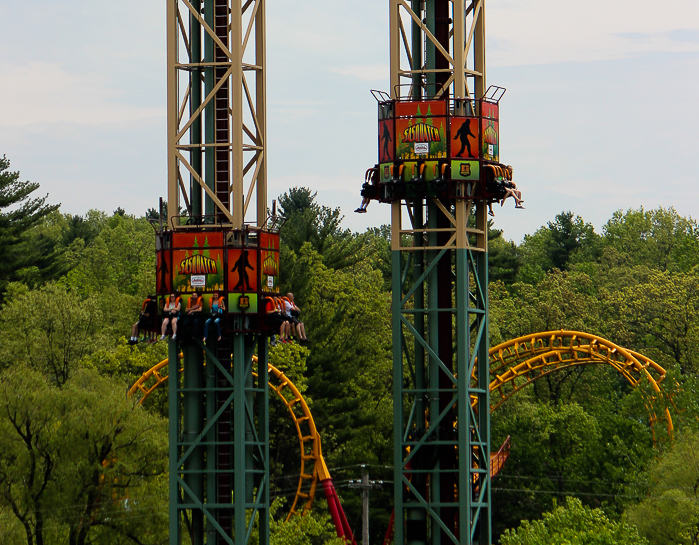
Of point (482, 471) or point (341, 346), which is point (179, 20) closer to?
point (482, 471)

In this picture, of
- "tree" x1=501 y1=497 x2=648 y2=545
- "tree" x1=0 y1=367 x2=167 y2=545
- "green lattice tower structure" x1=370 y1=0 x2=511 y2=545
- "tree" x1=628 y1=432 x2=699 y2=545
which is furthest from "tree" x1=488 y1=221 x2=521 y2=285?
"green lattice tower structure" x1=370 y1=0 x2=511 y2=545

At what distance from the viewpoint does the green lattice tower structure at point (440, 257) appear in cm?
4081

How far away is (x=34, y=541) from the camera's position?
49.0 m

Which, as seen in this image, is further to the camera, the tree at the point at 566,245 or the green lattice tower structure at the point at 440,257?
the tree at the point at 566,245

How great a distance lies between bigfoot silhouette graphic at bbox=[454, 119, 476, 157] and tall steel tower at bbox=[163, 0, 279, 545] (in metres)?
5.65

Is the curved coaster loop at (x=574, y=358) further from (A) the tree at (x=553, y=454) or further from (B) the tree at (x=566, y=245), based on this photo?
(B) the tree at (x=566, y=245)

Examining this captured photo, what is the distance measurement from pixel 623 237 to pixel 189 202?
314 ft

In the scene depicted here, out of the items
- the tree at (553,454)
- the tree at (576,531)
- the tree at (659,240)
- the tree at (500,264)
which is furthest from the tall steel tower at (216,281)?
the tree at (659,240)

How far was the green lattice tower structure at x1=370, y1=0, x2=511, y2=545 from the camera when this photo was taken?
40.8m

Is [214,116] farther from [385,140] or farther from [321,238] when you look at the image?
[321,238]

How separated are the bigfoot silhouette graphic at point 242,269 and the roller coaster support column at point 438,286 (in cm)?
406

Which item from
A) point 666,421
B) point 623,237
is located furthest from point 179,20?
point 623,237

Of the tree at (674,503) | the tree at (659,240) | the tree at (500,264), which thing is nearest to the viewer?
the tree at (674,503)

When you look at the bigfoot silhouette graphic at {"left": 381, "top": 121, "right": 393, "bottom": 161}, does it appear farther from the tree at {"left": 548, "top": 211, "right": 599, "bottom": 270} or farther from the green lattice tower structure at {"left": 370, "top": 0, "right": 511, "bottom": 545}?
the tree at {"left": 548, "top": 211, "right": 599, "bottom": 270}
